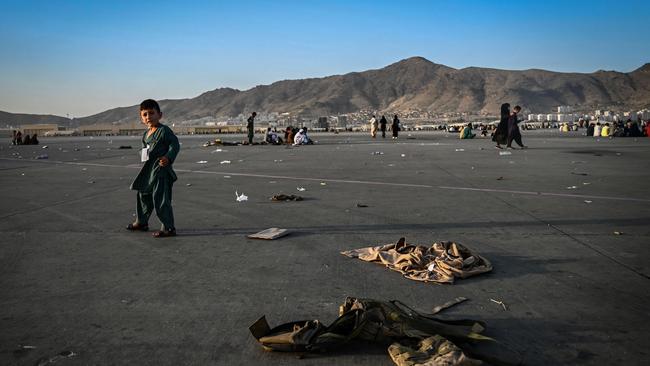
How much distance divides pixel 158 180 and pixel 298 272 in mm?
2757

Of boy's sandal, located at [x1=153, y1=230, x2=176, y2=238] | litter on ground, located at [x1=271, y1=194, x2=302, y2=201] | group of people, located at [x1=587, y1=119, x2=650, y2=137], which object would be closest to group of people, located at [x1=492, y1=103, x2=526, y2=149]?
litter on ground, located at [x1=271, y1=194, x2=302, y2=201]

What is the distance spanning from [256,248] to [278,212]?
2.45 meters

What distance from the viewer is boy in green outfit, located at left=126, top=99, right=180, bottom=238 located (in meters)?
6.76

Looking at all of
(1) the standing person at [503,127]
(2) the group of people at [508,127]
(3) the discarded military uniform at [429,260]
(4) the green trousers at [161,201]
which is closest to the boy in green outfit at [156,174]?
(4) the green trousers at [161,201]

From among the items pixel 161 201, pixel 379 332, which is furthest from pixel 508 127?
pixel 379 332

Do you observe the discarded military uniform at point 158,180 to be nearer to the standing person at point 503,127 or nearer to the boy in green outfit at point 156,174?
the boy in green outfit at point 156,174

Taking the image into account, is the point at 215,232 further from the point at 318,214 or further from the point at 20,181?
the point at 20,181

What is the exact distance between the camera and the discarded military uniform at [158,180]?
6.75 meters

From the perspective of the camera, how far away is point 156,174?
22.4 feet

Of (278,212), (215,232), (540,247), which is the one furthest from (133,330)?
(278,212)

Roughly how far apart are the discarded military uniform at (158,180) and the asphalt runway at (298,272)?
0.34 metres

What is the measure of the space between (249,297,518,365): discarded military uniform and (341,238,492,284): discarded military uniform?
1264 mm

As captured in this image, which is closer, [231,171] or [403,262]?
[403,262]

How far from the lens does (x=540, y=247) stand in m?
5.88
